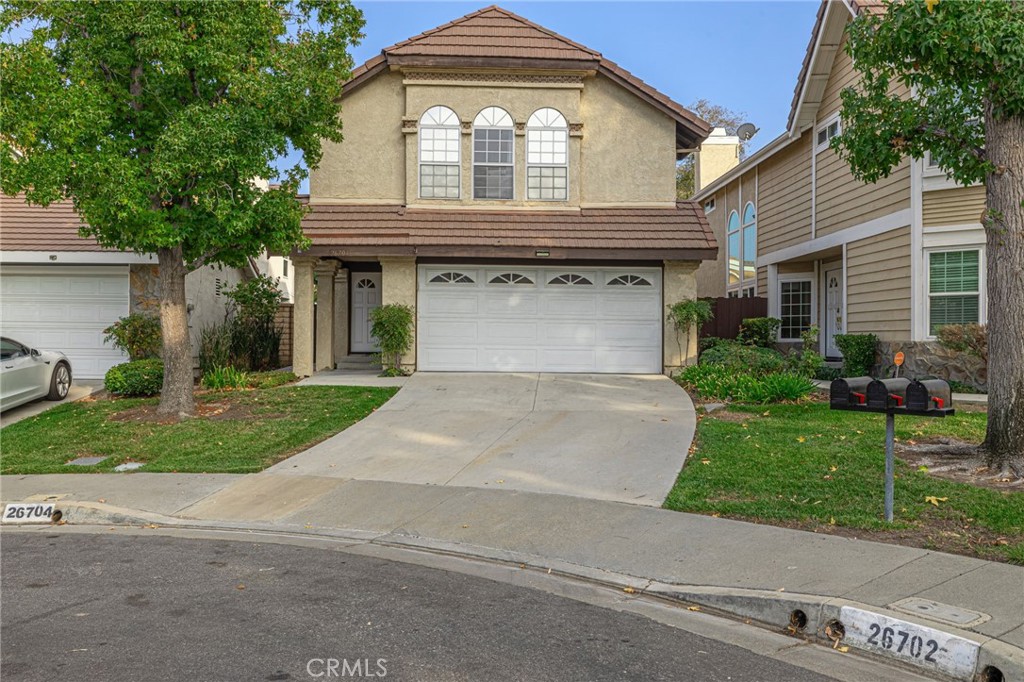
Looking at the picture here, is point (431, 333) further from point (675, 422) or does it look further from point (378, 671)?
point (378, 671)

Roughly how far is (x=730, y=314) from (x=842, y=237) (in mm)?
3787

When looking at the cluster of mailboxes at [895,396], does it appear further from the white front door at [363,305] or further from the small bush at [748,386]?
the white front door at [363,305]

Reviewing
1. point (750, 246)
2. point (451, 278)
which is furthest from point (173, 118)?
point (750, 246)

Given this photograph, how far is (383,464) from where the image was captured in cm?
990

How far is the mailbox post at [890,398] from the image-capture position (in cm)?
625

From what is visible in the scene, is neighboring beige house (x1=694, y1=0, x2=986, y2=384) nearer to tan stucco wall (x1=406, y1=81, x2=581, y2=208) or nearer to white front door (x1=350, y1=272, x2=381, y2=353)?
tan stucco wall (x1=406, y1=81, x2=581, y2=208)

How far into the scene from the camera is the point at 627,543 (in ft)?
21.9

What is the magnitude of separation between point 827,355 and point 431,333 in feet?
33.3

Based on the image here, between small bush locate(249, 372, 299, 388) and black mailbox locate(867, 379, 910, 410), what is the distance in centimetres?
1160

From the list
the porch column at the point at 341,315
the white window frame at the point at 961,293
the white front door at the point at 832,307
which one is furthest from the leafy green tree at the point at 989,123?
the porch column at the point at 341,315

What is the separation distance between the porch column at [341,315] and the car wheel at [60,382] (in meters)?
5.70

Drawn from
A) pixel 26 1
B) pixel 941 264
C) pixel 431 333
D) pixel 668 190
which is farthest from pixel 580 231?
pixel 26 1

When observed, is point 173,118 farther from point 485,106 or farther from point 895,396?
point 895,396

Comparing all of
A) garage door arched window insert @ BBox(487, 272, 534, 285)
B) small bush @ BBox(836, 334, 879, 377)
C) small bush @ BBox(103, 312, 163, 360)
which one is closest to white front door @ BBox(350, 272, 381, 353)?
garage door arched window insert @ BBox(487, 272, 534, 285)
